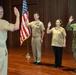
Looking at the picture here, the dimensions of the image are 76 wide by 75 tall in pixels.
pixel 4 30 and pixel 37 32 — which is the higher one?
pixel 4 30

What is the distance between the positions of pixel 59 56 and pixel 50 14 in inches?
170

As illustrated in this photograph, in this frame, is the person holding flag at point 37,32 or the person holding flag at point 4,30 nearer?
the person holding flag at point 4,30

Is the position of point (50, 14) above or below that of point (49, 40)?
above

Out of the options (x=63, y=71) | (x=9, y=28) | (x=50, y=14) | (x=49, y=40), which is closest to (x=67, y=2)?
(x=50, y=14)

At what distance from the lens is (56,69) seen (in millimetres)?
5715

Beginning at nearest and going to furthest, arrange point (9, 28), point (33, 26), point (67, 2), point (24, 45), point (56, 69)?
point (9, 28), point (56, 69), point (33, 26), point (67, 2), point (24, 45)

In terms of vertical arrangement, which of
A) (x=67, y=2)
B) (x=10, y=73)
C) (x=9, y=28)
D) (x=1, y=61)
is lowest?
(x=10, y=73)

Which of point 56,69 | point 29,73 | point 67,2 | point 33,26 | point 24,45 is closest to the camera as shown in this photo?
Result: point 29,73

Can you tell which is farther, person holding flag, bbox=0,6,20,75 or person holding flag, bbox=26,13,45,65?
person holding flag, bbox=26,13,45,65

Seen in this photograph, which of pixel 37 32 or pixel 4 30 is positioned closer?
pixel 4 30

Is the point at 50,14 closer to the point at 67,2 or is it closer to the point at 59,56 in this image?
the point at 67,2

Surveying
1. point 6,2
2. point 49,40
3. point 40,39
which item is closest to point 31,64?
point 40,39

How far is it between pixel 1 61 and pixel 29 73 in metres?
2.00

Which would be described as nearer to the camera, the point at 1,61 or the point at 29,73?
the point at 1,61
